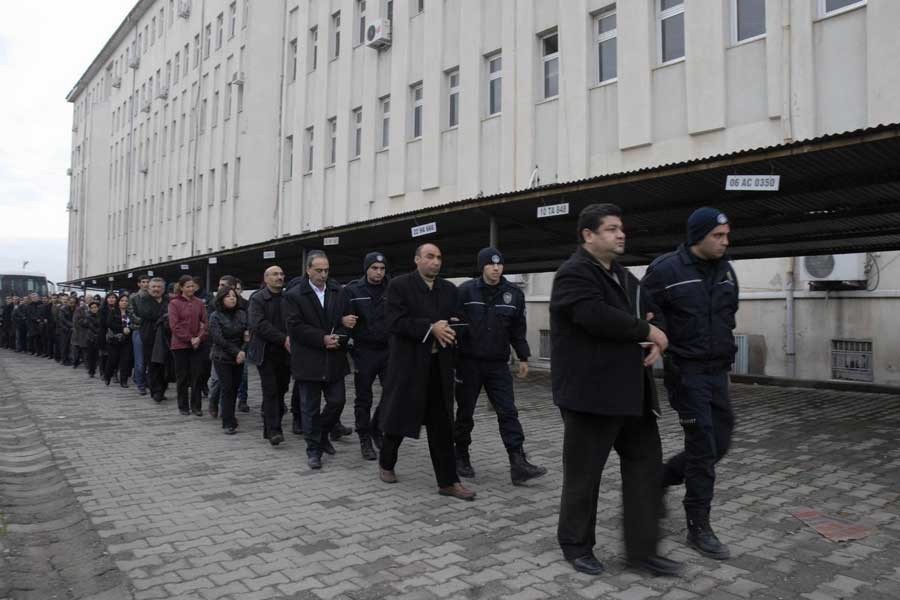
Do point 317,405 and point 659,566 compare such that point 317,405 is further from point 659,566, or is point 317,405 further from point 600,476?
point 659,566

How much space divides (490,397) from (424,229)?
18.8 ft

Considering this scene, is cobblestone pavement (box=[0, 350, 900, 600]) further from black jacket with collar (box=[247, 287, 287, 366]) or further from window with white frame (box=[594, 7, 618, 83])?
window with white frame (box=[594, 7, 618, 83])

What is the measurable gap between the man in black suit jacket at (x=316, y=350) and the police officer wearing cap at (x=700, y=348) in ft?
10.6

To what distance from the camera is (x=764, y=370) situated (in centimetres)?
1380

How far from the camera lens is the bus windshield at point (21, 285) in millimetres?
30578

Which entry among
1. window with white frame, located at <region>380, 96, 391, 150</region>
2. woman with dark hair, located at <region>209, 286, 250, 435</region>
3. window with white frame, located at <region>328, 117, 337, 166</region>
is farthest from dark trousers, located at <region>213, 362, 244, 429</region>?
window with white frame, located at <region>328, 117, 337, 166</region>

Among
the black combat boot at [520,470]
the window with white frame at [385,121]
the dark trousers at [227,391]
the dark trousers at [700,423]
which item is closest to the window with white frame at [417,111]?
the window with white frame at [385,121]

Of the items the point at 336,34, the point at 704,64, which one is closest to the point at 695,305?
the point at 704,64

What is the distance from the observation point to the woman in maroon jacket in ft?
31.0

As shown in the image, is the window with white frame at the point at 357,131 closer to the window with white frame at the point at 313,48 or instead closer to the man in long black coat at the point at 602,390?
the window with white frame at the point at 313,48

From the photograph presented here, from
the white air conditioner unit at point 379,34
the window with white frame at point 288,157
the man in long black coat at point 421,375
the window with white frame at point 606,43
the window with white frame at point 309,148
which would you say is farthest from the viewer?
the window with white frame at point 288,157

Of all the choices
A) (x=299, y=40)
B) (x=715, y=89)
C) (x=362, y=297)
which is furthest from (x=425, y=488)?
(x=299, y=40)

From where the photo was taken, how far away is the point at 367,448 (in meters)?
6.72

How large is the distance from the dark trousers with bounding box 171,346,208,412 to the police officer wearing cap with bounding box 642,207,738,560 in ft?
23.6
